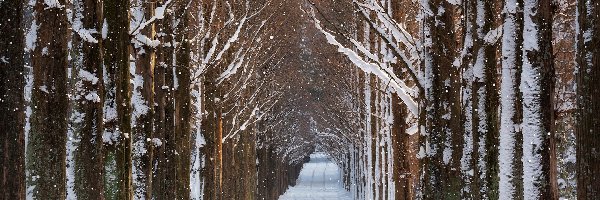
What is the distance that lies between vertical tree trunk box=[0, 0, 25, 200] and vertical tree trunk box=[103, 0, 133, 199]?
3060 millimetres

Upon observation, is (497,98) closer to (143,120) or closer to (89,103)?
(89,103)

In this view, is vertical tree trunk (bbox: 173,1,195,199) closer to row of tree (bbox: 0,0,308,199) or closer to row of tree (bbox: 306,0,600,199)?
row of tree (bbox: 0,0,308,199)

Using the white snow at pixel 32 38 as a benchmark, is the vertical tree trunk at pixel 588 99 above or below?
below

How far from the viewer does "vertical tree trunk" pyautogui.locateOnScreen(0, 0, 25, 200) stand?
9008 mm

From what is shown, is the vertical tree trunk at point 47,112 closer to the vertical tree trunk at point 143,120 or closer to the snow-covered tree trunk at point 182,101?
the vertical tree trunk at point 143,120

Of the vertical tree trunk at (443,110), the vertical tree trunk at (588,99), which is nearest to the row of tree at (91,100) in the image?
the vertical tree trunk at (443,110)

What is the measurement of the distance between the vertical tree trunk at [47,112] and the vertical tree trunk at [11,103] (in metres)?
0.73

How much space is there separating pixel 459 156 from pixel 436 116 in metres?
0.62

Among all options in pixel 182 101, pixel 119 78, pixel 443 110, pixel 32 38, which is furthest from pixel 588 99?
pixel 182 101

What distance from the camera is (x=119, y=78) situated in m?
12.3

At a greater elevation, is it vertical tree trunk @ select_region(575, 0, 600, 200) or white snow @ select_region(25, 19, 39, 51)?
white snow @ select_region(25, 19, 39, 51)

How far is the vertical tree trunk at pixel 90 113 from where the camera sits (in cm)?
1142

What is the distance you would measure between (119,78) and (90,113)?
85 cm

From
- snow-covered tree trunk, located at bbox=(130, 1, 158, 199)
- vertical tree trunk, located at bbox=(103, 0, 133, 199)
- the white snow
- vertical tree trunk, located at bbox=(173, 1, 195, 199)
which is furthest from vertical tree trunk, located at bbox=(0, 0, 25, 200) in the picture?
vertical tree trunk, located at bbox=(173, 1, 195, 199)
